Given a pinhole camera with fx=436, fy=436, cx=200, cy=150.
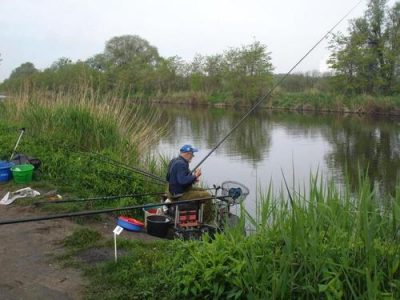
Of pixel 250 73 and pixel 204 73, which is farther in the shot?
pixel 204 73

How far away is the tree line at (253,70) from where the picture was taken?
37219 mm

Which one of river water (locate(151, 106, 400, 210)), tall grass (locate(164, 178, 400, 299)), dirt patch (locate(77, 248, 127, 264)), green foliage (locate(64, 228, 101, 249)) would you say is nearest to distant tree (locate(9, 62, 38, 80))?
river water (locate(151, 106, 400, 210))

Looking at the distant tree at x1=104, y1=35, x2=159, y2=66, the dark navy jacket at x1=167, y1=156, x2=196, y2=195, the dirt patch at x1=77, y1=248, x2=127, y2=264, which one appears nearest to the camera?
the dirt patch at x1=77, y1=248, x2=127, y2=264

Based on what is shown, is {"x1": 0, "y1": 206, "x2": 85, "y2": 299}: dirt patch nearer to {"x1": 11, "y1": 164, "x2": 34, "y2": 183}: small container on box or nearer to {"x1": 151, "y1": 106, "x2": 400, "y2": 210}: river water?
{"x1": 11, "y1": 164, "x2": 34, "y2": 183}: small container on box

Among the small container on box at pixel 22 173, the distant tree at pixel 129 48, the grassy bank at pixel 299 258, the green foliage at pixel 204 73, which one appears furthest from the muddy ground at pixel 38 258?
the distant tree at pixel 129 48

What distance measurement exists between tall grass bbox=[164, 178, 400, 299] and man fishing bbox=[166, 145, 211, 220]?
106 inches

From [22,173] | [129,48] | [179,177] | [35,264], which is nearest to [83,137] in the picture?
[22,173]

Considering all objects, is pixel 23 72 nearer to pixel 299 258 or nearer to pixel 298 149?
pixel 298 149

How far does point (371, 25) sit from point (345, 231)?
4047 centimetres

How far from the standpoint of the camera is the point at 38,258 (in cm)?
462

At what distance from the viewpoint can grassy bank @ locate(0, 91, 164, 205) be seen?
7.55m

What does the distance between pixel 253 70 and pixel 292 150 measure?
32.4 metres

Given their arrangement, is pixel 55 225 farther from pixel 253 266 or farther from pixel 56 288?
pixel 253 266

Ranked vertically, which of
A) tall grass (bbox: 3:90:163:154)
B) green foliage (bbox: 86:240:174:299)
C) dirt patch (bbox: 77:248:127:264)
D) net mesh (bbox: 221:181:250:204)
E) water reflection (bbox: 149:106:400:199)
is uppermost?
tall grass (bbox: 3:90:163:154)
